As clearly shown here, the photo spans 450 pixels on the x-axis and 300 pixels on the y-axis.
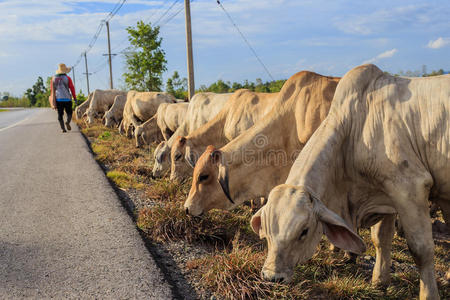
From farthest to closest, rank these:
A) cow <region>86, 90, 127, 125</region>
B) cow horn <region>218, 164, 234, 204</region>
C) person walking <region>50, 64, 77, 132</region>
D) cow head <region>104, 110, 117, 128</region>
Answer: cow <region>86, 90, 127, 125</region>, cow head <region>104, 110, 117, 128</region>, person walking <region>50, 64, 77, 132</region>, cow horn <region>218, 164, 234, 204</region>

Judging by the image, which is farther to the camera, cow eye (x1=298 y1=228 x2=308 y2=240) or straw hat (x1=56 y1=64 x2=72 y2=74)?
straw hat (x1=56 y1=64 x2=72 y2=74)

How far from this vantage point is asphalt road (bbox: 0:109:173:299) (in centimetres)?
363

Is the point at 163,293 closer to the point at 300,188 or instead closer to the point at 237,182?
the point at 300,188

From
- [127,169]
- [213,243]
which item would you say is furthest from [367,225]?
[127,169]

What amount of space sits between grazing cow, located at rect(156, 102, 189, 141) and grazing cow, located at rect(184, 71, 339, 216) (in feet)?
21.4

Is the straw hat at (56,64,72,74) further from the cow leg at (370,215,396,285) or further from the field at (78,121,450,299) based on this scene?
A: the cow leg at (370,215,396,285)

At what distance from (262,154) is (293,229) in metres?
2.47

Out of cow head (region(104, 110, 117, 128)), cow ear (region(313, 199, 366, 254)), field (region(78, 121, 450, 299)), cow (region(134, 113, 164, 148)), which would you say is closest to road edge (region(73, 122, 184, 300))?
field (region(78, 121, 450, 299))

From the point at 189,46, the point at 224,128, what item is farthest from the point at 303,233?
the point at 189,46

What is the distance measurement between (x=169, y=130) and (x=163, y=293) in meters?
9.60

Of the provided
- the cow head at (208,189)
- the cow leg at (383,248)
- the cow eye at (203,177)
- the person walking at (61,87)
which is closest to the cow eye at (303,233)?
the cow leg at (383,248)

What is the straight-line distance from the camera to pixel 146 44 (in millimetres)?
32750

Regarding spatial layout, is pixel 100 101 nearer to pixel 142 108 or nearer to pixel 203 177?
pixel 142 108

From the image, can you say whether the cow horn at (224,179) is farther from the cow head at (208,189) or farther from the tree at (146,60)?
the tree at (146,60)
